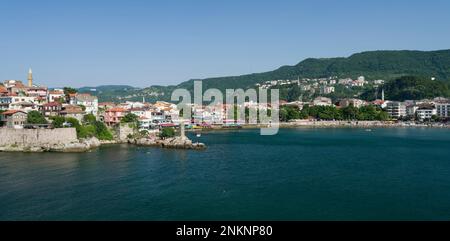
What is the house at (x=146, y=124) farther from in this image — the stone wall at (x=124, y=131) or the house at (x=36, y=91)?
the house at (x=36, y=91)

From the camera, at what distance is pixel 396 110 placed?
48062mm

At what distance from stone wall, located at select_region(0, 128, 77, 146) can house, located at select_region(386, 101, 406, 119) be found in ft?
130

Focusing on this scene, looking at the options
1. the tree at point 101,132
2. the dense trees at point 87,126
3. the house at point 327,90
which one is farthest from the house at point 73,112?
the house at point 327,90

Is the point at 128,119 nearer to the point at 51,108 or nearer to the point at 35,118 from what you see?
the point at 51,108

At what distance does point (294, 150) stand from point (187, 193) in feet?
32.3

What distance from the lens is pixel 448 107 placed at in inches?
1736

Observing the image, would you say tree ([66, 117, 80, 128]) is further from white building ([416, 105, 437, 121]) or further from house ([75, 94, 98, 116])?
white building ([416, 105, 437, 121])

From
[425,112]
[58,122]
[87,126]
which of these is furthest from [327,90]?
[58,122]

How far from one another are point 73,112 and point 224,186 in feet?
42.8

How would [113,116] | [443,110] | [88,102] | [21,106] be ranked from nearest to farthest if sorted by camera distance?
[21,106] < [113,116] < [88,102] < [443,110]
